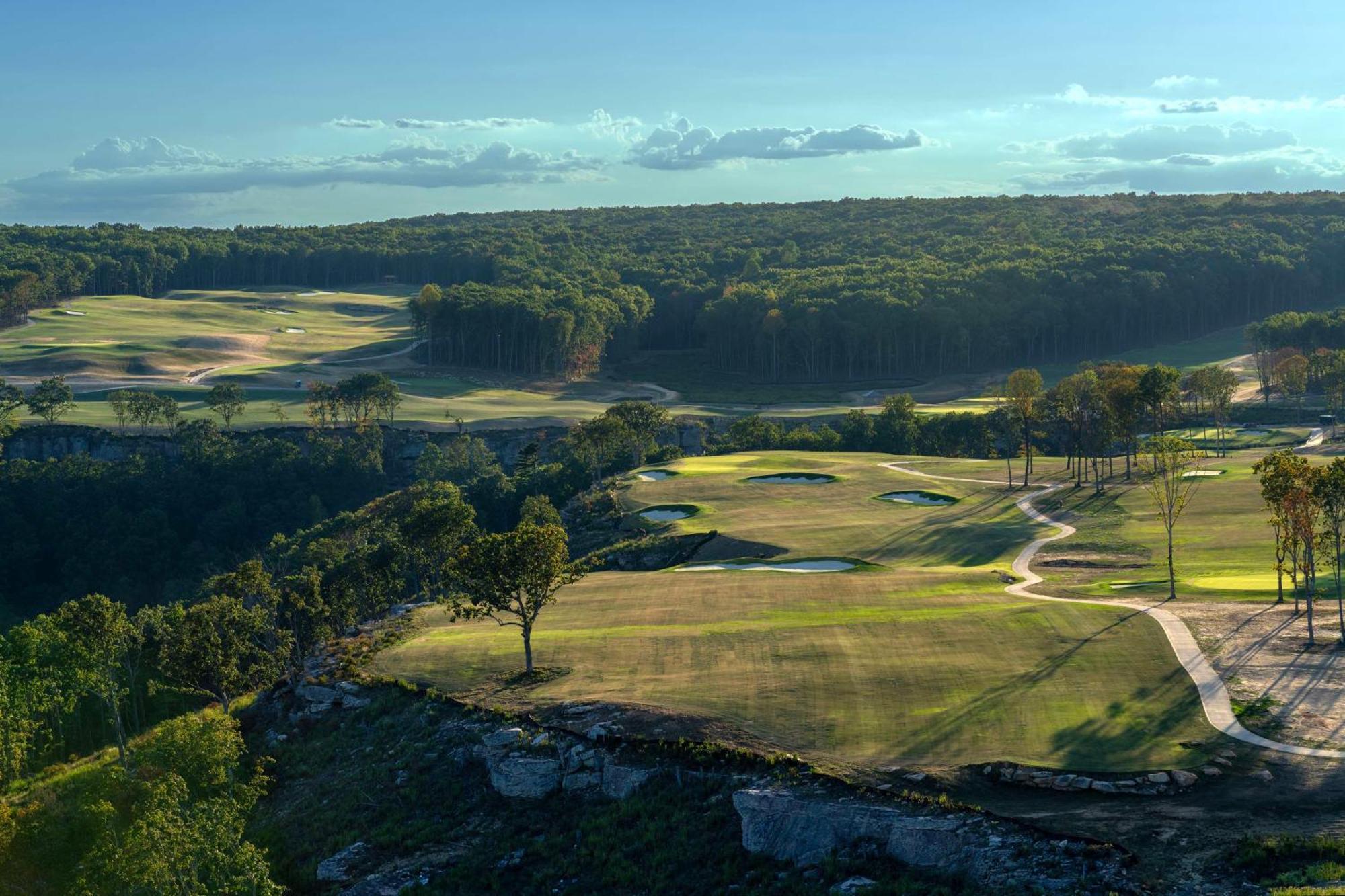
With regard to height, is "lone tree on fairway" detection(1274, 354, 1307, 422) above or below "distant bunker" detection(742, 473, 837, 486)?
above

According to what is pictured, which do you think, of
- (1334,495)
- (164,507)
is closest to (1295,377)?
(1334,495)

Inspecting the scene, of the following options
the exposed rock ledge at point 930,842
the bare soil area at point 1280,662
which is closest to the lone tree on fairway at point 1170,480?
the bare soil area at point 1280,662

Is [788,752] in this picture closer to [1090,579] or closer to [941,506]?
[1090,579]

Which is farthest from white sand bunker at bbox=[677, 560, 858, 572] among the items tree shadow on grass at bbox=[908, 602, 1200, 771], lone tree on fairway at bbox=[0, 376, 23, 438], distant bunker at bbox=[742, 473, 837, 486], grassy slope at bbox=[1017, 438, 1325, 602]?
lone tree on fairway at bbox=[0, 376, 23, 438]

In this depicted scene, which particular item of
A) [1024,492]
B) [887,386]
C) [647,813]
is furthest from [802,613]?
[887,386]

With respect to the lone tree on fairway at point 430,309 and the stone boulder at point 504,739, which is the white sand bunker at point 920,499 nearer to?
the stone boulder at point 504,739

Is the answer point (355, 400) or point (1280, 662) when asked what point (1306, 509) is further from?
point (355, 400)

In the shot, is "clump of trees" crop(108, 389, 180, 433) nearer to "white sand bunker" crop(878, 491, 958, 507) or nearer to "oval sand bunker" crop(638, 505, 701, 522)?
"oval sand bunker" crop(638, 505, 701, 522)
